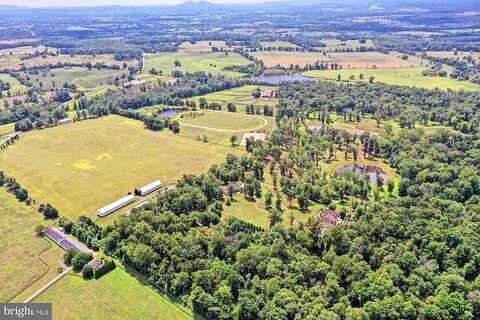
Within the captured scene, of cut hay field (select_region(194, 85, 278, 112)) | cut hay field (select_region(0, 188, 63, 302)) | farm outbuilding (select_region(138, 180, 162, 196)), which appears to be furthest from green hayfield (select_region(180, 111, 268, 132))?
cut hay field (select_region(0, 188, 63, 302))


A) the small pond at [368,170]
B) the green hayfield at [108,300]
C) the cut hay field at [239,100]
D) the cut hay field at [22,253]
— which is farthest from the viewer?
the cut hay field at [239,100]

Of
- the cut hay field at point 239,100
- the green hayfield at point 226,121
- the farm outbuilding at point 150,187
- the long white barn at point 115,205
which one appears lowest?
the long white barn at point 115,205

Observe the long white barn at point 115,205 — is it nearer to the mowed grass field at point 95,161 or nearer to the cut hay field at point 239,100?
the mowed grass field at point 95,161

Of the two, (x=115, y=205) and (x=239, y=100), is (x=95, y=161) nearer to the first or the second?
(x=115, y=205)

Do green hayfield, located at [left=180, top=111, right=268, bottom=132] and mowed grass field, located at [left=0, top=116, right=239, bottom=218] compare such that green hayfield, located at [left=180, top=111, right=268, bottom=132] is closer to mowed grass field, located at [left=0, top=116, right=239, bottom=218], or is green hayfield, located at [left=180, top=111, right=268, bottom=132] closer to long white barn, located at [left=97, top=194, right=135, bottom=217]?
mowed grass field, located at [left=0, top=116, right=239, bottom=218]

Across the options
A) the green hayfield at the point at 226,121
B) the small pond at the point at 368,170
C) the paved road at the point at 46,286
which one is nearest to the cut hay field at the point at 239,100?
the green hayfield at the point at 226,121

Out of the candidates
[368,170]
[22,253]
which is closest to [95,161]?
[22,253]
